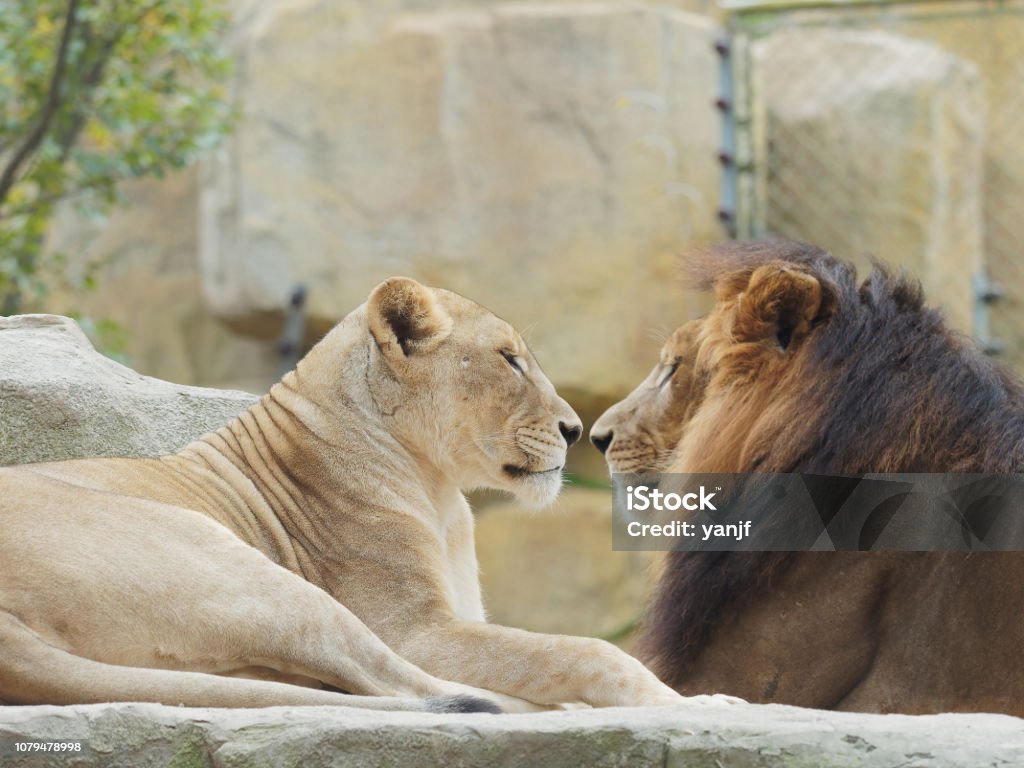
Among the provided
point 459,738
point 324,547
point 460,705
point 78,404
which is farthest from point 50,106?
point 459,738

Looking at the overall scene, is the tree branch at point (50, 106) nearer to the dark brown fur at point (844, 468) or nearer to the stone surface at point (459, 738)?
the dark brown fur at point (844, 468)

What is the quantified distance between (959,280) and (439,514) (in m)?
6.79

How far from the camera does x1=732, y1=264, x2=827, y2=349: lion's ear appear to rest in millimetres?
3764

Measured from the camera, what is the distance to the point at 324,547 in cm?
354

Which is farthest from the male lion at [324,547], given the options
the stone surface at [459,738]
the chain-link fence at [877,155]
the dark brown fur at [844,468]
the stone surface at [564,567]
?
the chain-link fence at [877,155]

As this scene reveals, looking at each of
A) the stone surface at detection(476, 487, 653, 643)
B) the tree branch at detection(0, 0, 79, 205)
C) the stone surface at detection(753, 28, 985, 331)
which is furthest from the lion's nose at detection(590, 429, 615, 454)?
Answer: the stone surface at detection(753, 28, 985, 331)

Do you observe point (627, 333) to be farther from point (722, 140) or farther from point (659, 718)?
point (659, 718)

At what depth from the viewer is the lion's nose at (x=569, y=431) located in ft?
12.7

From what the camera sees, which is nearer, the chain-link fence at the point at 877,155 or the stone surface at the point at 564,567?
the stone surface at the point at 564,567

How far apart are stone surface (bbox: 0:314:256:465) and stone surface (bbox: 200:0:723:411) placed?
5466 mm

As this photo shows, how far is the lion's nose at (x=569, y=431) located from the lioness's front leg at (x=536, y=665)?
2.06 ft

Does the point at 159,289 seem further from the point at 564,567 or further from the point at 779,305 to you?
the point at 779,305

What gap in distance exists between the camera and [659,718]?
2.59 meters

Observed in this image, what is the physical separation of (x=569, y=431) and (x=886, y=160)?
6.70 meters
